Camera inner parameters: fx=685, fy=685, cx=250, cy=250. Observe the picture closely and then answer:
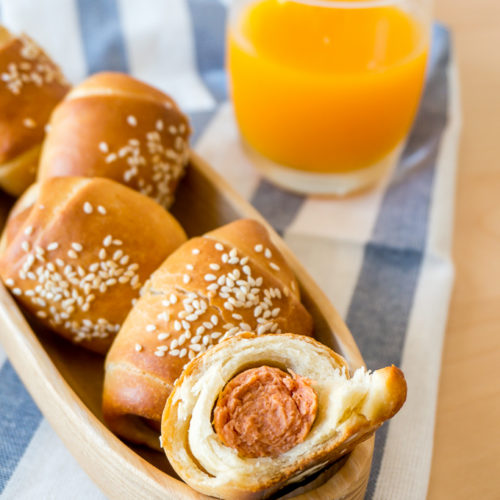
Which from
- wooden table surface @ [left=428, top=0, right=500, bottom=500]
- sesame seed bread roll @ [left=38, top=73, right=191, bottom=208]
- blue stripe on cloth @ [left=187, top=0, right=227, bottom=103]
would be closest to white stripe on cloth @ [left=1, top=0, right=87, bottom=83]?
blue stripe on cloth @ [left=187, top=0, right=227, bottom=103]

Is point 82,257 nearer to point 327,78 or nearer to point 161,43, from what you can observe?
point 327,78

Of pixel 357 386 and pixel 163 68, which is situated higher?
pixel 357 386

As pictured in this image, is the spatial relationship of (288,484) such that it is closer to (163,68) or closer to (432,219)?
(432,219)

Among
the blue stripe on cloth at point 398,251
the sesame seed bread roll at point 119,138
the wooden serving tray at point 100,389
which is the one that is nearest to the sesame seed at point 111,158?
the sesame seed bread roll at point 119,138

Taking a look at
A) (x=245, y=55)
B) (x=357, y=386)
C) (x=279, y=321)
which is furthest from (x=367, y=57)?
(x=357, y=386)

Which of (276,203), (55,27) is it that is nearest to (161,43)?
(55,27)

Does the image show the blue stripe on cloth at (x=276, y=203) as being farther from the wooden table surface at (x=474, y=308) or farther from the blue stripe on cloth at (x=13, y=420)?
A: the blue stripe on cloth at (x=13, y=420)

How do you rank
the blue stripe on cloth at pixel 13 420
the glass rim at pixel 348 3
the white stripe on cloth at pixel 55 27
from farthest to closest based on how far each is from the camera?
the white stripe on cloth at pixel 55 27
the glass rim at pixel 348 3
the blue stripe on cloth at pixel 13 420
